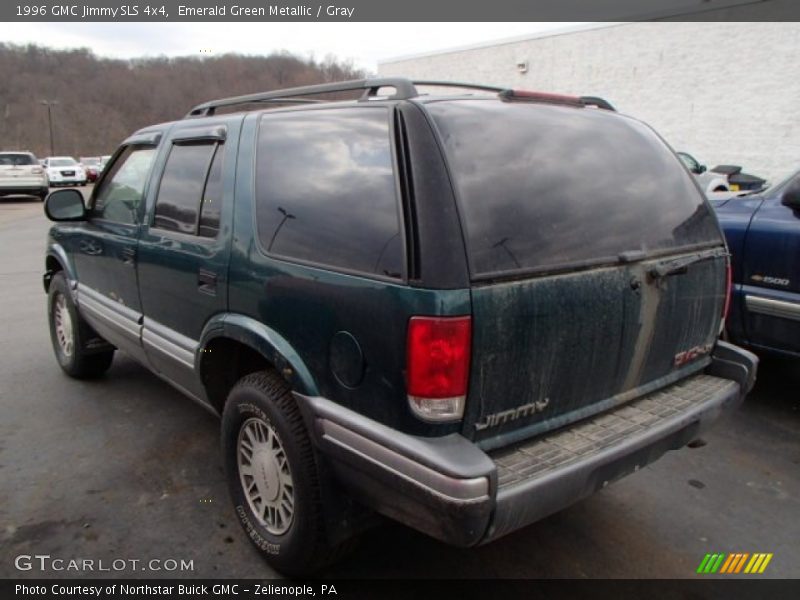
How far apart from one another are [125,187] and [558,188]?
283cm

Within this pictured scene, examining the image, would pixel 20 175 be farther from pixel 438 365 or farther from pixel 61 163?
pixel 438 365

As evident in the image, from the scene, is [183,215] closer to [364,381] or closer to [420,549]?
[364,381]

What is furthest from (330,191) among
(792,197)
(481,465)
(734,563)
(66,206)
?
(792,197)

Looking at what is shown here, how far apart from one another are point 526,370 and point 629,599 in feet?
3.67

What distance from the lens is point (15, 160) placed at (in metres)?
22.5

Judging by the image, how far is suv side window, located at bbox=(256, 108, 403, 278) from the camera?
2.11 m

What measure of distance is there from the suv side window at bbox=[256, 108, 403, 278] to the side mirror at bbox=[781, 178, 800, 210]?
9.32 feet

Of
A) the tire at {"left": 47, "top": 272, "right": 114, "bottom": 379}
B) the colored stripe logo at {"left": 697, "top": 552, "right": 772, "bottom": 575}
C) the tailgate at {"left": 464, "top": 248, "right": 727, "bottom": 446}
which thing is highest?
the tailgate at {"left": 464, "top": 248, "right": 727, "bottom": 446}

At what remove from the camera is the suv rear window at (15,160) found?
22.3 m

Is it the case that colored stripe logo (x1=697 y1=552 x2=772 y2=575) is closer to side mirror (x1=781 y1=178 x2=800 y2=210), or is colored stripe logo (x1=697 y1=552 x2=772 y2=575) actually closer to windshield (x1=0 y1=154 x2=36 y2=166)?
side mirror (x1=781 y1=178 x2=800 y2=210)

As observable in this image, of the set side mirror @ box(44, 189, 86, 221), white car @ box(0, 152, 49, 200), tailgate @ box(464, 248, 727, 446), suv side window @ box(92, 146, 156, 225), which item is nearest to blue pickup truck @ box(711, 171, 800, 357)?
tailgate @ box(464, 248, 727, 446)

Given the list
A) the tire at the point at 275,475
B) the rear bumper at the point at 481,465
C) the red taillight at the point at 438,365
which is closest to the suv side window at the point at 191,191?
the tire at the point at 275,475

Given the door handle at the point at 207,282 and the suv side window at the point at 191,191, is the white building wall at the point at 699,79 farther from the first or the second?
the door handle at the point at 207,282

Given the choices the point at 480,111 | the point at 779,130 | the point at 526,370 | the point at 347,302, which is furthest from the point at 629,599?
the point at 779,130
